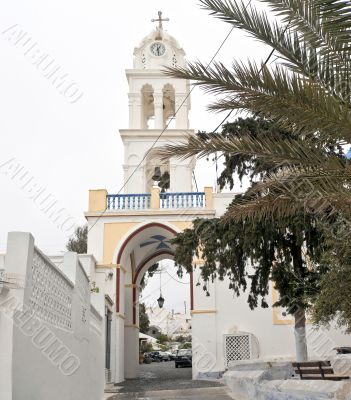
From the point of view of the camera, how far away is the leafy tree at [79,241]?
32.6 metres

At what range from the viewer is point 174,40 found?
22.8 metres

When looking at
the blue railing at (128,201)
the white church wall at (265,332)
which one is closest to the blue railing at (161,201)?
the blue railing at (128,201)

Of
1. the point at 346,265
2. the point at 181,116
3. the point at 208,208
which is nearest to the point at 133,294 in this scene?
the point at 208,208

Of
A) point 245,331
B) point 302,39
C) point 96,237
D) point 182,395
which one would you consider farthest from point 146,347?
point 302,39

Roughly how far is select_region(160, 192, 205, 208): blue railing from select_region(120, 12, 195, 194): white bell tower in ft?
4.03

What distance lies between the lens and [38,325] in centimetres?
433

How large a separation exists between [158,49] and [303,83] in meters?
18.5

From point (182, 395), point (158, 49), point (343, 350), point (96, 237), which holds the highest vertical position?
point (158, 49)

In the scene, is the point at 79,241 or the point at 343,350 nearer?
the point at 343,350

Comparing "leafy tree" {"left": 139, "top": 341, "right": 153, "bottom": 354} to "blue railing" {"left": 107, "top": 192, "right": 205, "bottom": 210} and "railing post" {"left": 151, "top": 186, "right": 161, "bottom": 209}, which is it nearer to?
"blue railing" {"left": 107, "top": 192, "right": 205, "bottom": 210}

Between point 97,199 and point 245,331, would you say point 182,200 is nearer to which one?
point 97,199

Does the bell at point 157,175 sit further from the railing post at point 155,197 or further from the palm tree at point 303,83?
the palm tree at point 303,83

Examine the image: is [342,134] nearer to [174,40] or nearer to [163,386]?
[163,386]

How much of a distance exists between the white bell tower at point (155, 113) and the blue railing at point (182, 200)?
1229 millimetres
